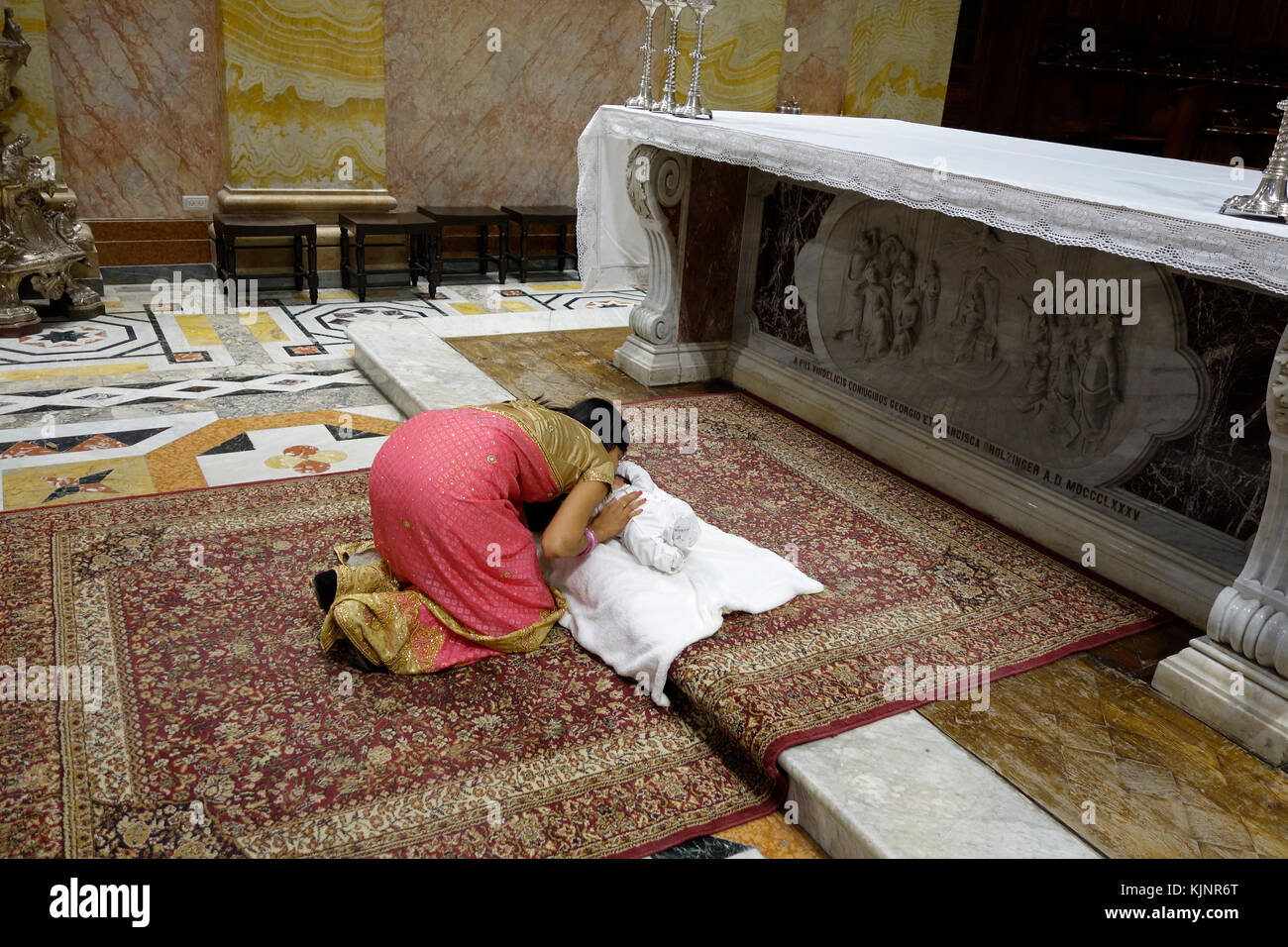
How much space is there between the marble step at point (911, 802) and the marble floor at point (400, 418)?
51mm

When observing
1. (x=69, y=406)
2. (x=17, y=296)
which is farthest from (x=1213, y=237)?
(x=17, y=296)

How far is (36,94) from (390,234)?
2.37m

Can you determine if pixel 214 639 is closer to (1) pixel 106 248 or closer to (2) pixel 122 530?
(2) pixel 122 530

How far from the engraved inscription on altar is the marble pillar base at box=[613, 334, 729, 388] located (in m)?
0.72

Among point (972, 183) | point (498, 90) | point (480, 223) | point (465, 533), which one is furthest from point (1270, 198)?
point (498, 90)

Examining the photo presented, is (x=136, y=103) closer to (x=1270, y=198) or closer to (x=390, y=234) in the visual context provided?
(x=390, y=234)

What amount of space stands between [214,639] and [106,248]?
5.45m

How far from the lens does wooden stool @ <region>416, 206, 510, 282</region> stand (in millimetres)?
7758

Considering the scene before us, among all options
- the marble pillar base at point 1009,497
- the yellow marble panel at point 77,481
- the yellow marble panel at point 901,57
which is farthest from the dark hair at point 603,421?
the yellow marble panel at point 901,57

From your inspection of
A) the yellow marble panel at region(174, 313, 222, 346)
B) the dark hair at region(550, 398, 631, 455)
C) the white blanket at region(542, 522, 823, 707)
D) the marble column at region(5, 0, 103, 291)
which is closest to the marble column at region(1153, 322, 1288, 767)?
the white blanket at region(542, 522, 823, 707)

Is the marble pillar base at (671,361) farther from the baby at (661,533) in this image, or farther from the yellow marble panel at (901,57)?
the yellow marble panel at (901,57)

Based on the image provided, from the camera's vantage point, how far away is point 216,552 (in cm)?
339

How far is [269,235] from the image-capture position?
6.95m

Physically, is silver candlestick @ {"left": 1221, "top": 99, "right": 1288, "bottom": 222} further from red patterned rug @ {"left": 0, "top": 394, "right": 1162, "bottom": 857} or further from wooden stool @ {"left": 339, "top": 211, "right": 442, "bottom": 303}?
wooden stool @ {"left": 339, "top": 211, "right": 442, "bottom": 303}
